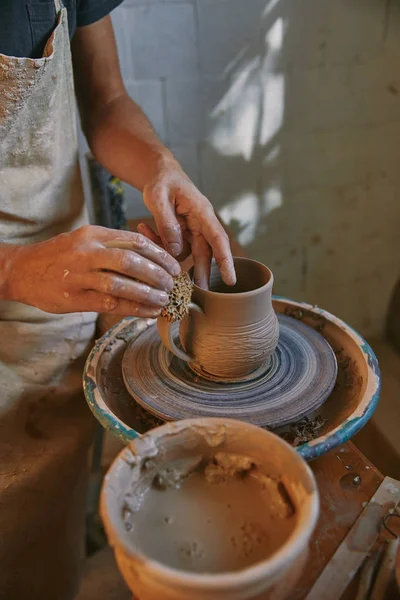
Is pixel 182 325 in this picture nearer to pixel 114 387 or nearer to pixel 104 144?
pixel 114 387

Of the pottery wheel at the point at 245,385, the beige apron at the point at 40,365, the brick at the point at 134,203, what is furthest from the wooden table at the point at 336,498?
the brick at the point at 134,203

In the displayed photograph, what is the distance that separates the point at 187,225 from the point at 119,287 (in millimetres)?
397

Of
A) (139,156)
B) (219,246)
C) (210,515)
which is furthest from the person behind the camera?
(139,156)

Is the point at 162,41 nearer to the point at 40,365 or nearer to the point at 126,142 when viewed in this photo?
the point at 126,142

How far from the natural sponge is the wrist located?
12.6 inches

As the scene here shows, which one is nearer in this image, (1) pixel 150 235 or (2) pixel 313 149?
(1) pixel 150 235

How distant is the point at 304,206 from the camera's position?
2.66 metres

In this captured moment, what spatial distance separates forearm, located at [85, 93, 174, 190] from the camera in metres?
1.44

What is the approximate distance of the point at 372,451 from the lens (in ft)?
7.03

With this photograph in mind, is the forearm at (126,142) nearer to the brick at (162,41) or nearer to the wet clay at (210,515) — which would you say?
the brick at (162,41)

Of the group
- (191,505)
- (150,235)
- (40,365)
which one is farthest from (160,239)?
(191,505)

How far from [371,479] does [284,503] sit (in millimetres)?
397

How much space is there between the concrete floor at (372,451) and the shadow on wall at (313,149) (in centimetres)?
62

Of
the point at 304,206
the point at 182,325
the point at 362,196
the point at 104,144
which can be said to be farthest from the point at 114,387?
the point at 362,196
